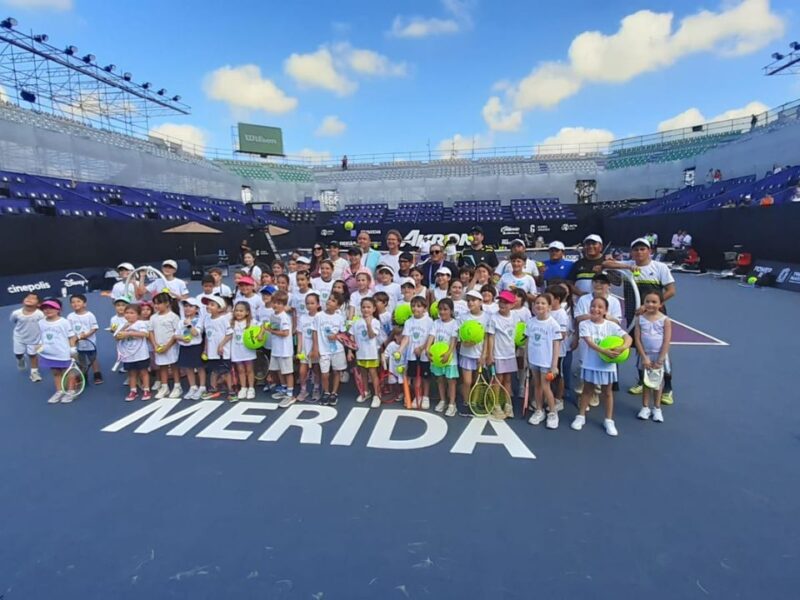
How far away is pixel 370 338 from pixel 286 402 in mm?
1255

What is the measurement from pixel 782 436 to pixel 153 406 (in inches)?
262

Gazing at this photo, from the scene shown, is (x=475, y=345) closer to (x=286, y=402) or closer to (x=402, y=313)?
(x=402, y=313)

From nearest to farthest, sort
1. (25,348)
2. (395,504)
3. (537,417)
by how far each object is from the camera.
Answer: (395,504), (537,417), (25,348)

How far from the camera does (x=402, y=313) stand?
5.27m

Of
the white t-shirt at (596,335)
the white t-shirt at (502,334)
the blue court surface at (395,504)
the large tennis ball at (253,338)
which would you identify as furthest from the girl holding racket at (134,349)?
the white t-shirt at (596,335)

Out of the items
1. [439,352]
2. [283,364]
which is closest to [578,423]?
[439,352]

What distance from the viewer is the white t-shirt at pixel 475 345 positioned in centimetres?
478

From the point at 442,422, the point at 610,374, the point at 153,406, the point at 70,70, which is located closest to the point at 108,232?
the point at 153,406

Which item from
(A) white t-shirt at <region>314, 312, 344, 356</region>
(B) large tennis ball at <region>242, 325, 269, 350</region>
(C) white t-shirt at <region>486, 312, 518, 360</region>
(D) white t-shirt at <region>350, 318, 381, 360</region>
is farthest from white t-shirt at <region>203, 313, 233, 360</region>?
(C) white t-shirt at <region>486, 312, 518, 360</region>

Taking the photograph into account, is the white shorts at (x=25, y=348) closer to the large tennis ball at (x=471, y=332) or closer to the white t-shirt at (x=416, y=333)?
the white t-shirt at (x=416, y=333)

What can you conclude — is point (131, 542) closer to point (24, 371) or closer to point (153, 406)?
point (153, 406)

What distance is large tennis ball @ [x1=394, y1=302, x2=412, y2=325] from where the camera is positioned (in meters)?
5.26

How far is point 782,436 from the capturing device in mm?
4160

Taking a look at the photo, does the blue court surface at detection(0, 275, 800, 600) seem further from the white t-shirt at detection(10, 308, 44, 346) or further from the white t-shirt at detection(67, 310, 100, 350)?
the white t-shirt at detection(10, 308, 44, 346)
